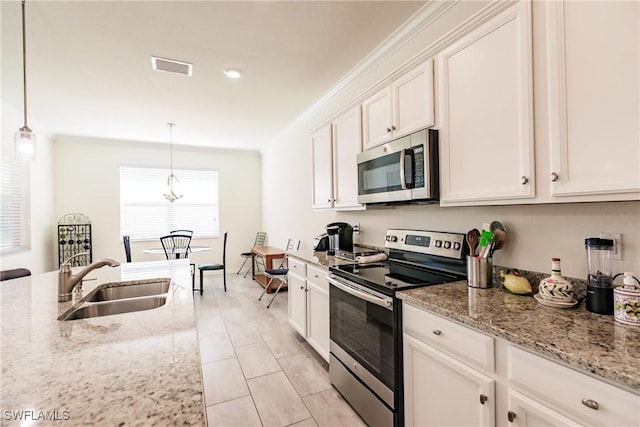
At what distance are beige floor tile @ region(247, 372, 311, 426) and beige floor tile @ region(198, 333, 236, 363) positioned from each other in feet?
1.71

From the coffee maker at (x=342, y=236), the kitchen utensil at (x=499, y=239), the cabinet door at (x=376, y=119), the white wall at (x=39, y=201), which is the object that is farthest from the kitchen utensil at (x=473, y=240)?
the white wall at (x=39, y=201)

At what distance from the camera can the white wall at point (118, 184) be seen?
512 cm

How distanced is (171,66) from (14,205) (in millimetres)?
3006

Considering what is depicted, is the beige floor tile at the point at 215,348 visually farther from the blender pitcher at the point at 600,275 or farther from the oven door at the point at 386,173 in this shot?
the blender pitcher at the point at 600,275

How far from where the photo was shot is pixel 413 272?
6.40ft

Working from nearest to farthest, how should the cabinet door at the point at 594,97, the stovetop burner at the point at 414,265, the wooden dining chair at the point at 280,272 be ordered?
the cabinet door at the point at 594,97 < the stovetop burner at the point at 414,265 < the wooden dining chair at the point at 280,272

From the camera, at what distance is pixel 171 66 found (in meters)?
2.73

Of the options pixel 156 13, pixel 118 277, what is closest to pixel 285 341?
pixel 118 277

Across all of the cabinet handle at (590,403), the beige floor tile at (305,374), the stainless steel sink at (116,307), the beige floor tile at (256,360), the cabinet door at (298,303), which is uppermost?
the stainless steel sink at (116,307)

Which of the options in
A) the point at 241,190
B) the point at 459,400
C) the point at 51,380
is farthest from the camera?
the point at 241,190

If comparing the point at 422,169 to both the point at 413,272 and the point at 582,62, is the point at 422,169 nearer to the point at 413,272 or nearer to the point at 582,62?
the point at 413,272

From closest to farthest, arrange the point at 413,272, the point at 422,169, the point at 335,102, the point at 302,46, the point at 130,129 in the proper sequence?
the point at 422,169 → the point at 413,272 → the point at 302,46 → the point at 335,102 → the point at 130,129

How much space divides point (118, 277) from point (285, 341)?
1.66 meters

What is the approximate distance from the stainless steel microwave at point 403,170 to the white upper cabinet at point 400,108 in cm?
8
